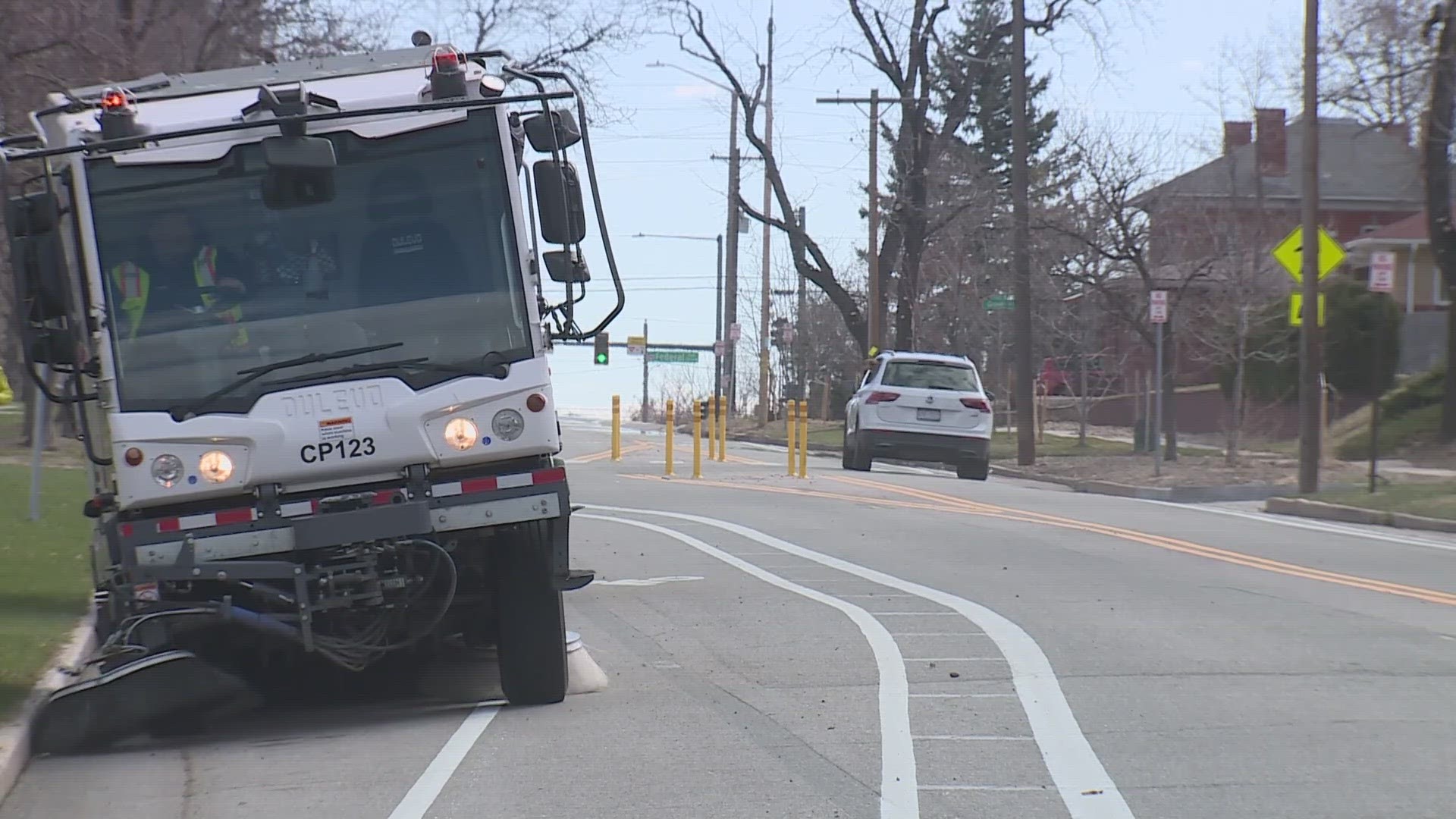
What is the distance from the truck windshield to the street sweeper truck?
0.5 inches

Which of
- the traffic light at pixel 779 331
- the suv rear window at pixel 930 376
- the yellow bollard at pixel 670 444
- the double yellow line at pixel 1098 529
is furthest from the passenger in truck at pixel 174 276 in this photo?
the traffic light at pixel 779 331

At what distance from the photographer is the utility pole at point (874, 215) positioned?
39625mm

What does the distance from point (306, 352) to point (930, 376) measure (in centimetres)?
1812

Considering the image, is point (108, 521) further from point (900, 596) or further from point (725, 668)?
point (900, 596)

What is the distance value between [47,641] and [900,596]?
5.66 m

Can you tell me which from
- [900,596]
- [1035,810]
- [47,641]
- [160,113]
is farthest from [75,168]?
[900,596]

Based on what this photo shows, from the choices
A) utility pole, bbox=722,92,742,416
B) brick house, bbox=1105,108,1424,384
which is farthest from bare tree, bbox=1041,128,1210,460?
utility pole, bbox=722,92,742,416

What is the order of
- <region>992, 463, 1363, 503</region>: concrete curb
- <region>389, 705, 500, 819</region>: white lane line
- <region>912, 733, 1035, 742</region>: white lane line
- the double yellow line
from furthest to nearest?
<region>992, 463, 1363, 503</region>: concrete curb, the double yellow line, <region>912, 733, 1035, 742</region>: white lane line, <region>389, 705, 500, 819</region>: white lane line

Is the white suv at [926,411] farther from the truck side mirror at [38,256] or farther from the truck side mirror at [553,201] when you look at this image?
the truck side mirror at [38,256]

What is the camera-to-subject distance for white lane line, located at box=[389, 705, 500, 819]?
253 inches

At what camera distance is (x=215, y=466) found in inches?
305

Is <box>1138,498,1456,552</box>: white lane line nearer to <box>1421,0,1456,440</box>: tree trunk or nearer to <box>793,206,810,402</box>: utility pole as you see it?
<box>1421,0,1456,440</box>: tree trunk

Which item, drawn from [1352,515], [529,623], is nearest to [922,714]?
[529,623]

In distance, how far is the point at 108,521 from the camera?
8031 mm
